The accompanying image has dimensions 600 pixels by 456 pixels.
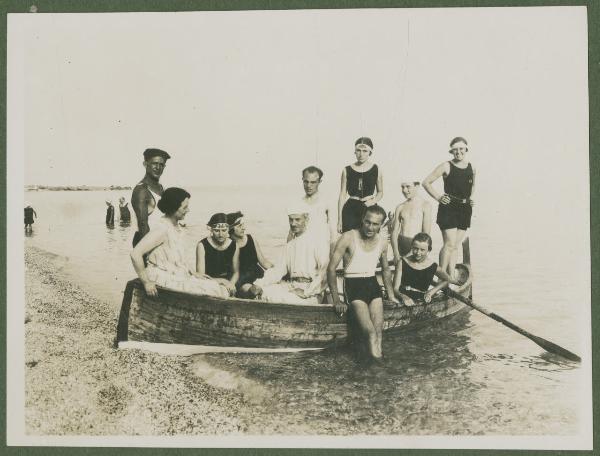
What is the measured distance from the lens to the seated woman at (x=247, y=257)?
4.28 meters

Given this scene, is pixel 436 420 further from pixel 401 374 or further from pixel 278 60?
pixel 278 60

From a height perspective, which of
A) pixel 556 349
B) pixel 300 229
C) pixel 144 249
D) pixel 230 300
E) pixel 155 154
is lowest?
pixel 556 349

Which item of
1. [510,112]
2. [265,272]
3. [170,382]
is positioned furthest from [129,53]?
[510,112]

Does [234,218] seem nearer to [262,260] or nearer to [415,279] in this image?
[262,260]

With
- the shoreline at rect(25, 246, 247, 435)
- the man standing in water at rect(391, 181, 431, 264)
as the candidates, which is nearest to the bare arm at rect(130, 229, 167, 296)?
the shoreline at rect(25, 246, 247, 435)

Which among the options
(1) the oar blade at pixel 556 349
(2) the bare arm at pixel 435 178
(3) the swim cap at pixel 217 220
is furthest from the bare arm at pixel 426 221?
(3) the swim cap at pixel 217 220

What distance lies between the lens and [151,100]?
452cm

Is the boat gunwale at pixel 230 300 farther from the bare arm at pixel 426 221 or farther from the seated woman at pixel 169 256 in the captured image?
the bare arm at pixel 426 221

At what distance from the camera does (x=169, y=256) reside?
163 inches

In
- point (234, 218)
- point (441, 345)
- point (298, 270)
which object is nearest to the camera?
point (298, 270)

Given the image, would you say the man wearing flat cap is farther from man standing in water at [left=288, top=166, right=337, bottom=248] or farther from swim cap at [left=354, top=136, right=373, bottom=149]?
swim cap at [left=354, top=136, right=373, bottom=149]

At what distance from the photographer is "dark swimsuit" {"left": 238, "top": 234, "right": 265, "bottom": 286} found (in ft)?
14.0

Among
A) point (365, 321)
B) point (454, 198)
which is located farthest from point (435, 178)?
point (365, 321)

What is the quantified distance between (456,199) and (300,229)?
4.00 feet
